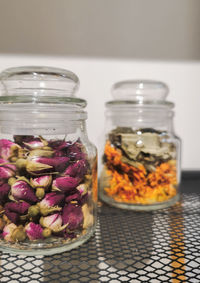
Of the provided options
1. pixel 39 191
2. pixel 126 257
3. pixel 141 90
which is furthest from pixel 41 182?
pixel 141 90

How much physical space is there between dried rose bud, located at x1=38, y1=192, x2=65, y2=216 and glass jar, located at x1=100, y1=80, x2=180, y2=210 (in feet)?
0.64

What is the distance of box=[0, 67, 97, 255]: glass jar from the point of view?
0.43 meters

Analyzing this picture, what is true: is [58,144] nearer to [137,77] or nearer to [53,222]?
[53,222]

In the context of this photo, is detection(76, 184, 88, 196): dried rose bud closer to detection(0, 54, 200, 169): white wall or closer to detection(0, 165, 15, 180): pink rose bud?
detection(0, 165, 15, 180): pink rose bud

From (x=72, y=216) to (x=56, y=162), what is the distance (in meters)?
0.08

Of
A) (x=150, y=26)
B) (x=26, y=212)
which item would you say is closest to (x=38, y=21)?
(x=150, y=26)

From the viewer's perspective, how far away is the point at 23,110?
1.54 feet

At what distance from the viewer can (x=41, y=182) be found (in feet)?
1.41

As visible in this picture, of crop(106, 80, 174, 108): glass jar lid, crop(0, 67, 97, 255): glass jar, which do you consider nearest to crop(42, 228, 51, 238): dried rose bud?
crop(0, 67, 97, 255): glass jar

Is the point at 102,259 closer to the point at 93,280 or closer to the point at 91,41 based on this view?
the point at 93,280

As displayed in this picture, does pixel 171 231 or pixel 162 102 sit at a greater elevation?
pixel 162 102

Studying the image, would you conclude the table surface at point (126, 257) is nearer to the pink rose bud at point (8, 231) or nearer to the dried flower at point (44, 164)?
the pink rose bud at point (8, 231)

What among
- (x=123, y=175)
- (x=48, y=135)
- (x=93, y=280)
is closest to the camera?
(x=93, y=280)

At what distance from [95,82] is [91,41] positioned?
107 millimetres
